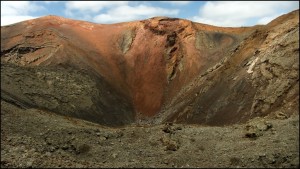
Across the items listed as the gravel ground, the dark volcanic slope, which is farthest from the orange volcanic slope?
the gravel ground

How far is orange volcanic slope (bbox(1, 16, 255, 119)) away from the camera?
1280 inches

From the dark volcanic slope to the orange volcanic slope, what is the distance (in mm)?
91

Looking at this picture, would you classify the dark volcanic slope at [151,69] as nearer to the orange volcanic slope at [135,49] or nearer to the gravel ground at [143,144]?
the orange volcanic slope at [135,49]

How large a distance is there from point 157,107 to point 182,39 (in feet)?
26.6

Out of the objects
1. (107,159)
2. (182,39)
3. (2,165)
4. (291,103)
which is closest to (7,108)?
(2,165)

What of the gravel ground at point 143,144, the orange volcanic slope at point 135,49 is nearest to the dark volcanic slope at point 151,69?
the orange volcanic slope at point 135,49

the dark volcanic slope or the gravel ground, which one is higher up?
the dark volcanic slope

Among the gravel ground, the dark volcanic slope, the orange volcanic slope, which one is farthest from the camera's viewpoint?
the orange volcanic slope

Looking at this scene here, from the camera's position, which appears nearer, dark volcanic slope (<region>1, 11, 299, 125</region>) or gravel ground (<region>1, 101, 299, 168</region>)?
gravel ground (<region>1, 101, 299, 168</region>)

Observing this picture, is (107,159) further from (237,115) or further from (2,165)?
(237,115)

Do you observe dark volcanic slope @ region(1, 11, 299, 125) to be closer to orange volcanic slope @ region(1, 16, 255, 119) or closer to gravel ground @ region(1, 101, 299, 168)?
orange volcanic slope @ region(1, 16, 255, 119)

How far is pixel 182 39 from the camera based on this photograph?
38.1m

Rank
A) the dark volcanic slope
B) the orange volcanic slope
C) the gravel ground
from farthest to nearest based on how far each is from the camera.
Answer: the orange volcanic slope, the dark volcanic slope, the gravel ground

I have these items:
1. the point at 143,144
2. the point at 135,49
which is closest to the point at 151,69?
the point at 135,49
